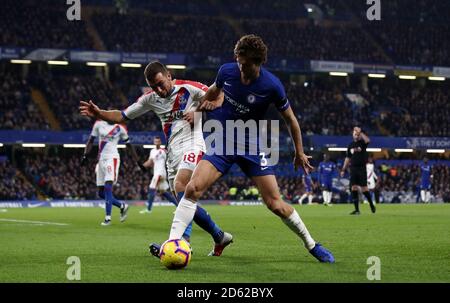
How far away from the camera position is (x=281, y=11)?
2424 inches

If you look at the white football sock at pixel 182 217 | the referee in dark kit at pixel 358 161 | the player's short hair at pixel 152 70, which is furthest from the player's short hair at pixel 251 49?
the referee in dark kit at pixel 358 161

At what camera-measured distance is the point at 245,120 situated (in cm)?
920

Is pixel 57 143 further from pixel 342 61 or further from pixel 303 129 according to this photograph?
pixel 342 61

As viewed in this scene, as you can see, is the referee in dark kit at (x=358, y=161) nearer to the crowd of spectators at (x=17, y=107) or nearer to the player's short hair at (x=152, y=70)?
the player's short hair at (x=152, y=70)

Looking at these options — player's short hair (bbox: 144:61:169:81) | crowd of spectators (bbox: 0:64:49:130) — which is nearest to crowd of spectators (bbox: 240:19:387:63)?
crowd of spectators (bbox: 0:64:49:130)

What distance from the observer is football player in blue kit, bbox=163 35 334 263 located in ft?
29.6

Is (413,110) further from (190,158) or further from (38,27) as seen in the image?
(190,158)

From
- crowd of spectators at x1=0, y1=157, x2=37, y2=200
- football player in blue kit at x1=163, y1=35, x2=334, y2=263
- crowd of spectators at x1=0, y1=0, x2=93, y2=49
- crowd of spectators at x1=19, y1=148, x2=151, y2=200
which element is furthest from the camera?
crowd of spectators at x1=0, y1=0, x2=93, y2=49

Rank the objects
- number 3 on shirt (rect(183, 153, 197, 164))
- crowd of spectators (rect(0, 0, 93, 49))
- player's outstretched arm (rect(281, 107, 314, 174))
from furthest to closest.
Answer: crowd of spectators (rect(0, 0, 93, 49)) → number 3 on shirt (rect(183, 153, 197, 164)) → player's outstretched arm (rect(281, 107, 314, 174))

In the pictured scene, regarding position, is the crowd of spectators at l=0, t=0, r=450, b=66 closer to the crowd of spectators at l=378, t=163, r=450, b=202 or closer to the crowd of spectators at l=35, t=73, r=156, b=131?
the crowd of spectators at l=35, t=73, r=156, b=131

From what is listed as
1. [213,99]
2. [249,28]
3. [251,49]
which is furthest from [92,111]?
[249,28]

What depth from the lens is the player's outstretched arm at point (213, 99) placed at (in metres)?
9.23

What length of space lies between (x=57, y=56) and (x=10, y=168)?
8786 mm
